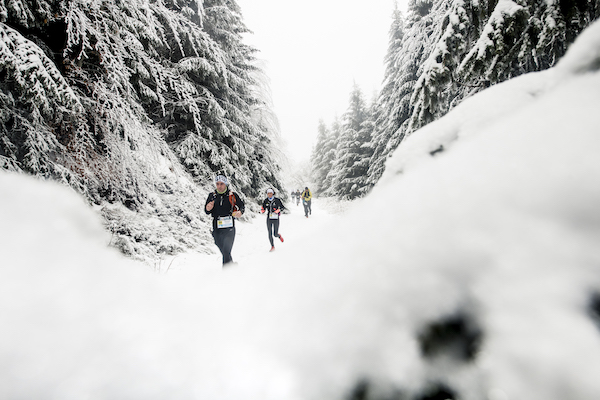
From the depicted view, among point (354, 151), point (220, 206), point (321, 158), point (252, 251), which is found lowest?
point (321, 158)

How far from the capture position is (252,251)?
23.6 feet

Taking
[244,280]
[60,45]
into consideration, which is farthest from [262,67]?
[244,280]

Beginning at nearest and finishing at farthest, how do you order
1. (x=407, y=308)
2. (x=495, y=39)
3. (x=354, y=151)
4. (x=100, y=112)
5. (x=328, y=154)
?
(x=407, y=308) → (x=495, y=39) → (x=100, y=112) → (x=354, y=151) → (x=328, y=154)

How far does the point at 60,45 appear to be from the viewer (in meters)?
3.85

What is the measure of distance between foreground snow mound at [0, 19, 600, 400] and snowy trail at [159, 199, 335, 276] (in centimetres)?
16

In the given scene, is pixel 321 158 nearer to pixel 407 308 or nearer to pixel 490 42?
pixel 490 42

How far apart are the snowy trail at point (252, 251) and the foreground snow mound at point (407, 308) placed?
163 millimetres

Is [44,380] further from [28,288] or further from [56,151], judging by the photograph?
[56,151]

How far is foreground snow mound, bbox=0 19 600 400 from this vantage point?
45 cm

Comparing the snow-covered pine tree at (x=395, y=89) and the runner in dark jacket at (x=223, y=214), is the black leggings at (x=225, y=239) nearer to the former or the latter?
the runner in dark jacket at (x=223, y=214)

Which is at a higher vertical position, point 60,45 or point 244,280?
point 60,45

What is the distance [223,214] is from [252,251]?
319cm

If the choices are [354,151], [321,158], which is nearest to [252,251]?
[354,151]

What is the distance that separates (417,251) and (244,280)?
612 mm
